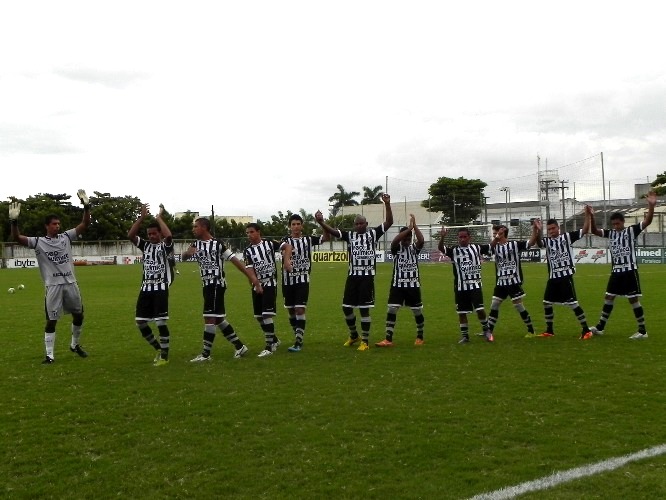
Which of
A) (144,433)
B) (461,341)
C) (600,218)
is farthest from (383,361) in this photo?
(600,218)

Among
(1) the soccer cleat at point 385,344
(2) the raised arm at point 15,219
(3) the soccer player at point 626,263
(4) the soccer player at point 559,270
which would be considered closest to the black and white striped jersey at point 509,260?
(4) the soccer player at point 559,270

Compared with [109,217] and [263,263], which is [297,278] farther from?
[109,217]

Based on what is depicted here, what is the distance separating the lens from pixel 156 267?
1095cm

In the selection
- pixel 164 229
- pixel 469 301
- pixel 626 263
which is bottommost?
pixel 469 301

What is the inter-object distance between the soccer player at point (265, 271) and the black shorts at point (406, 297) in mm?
2079

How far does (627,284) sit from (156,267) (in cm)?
853

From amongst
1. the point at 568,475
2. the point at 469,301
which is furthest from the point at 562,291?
the point at 568,475

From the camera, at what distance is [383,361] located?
1073 centimetres

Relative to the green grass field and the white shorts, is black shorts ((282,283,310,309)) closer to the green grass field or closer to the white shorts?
the green grass field

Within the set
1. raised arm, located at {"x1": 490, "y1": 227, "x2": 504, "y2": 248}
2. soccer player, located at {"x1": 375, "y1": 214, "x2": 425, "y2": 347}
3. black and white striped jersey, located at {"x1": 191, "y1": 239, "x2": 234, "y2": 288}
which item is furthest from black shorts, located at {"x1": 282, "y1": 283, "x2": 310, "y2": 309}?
raised arm, located at {"x1": 490, "y1": 227, "x2": 504, "y2": 248}

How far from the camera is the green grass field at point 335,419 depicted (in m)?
5.45

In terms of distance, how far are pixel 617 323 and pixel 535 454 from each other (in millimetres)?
10176

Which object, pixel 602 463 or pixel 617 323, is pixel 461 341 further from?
pixel 602 463

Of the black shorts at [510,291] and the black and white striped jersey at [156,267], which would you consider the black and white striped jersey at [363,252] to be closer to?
the black shorts at [510,291]
